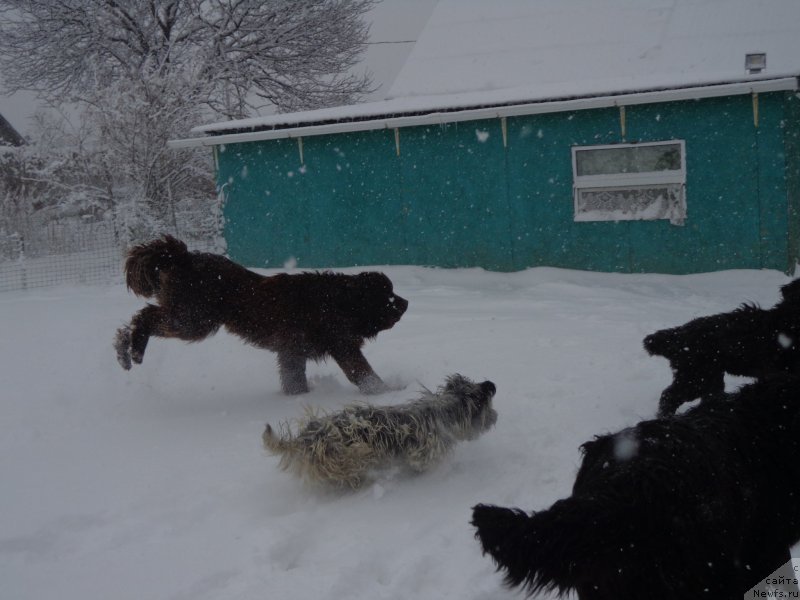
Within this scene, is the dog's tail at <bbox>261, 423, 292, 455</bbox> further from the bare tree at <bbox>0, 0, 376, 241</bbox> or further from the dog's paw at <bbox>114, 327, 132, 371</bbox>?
the bare tree at <bbox>0, 0, 376, 241</bbox>

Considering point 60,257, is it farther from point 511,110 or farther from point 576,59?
point 576,59

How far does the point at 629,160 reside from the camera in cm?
1235

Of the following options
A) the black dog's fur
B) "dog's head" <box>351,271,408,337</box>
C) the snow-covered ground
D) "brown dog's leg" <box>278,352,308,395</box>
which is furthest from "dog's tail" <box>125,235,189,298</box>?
"dog's head" <box>351,271,408,337</box>

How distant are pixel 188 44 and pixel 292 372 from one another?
66.0 feet

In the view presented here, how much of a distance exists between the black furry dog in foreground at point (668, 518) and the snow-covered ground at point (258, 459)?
709mm

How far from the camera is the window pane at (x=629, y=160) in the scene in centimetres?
1213

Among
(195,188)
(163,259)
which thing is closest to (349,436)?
(163,259)

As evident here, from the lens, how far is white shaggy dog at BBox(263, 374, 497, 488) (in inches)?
173

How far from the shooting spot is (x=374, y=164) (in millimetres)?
14078

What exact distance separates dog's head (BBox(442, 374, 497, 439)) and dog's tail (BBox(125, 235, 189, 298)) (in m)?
2.76

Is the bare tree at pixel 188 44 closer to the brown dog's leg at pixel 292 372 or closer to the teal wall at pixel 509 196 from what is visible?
the teal wall at pixel 509 196

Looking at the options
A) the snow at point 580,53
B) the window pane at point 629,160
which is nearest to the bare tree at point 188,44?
the snow at point 580,53

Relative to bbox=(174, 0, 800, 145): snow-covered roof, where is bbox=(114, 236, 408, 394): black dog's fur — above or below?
below

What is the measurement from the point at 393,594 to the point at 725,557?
1.44m
